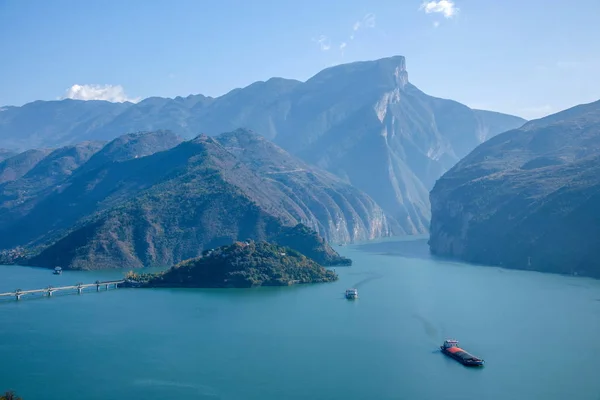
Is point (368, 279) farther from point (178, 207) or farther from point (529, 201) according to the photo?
point (178, 207)

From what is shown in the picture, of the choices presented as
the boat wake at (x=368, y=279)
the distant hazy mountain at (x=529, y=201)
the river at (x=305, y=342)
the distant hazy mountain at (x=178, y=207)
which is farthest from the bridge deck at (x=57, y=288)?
the distant hazy mountain at (x=529, y=201)

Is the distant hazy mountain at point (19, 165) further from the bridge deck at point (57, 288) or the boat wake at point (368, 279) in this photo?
the boat wake at point (368, 279)

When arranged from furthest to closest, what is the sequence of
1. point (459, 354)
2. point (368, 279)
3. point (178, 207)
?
point (178, 207) < point (368, 279) < point (459, 354)

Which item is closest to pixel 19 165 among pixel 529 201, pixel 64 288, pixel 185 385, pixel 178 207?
pixel 178 207

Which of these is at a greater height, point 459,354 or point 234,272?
point 234,272

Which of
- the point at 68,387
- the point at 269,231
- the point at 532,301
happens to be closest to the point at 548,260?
the point at 532,301

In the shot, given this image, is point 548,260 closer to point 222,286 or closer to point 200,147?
point 222,286

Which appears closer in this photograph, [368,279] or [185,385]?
[185,385]

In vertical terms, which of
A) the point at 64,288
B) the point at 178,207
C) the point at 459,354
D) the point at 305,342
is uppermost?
the point at 178,207
